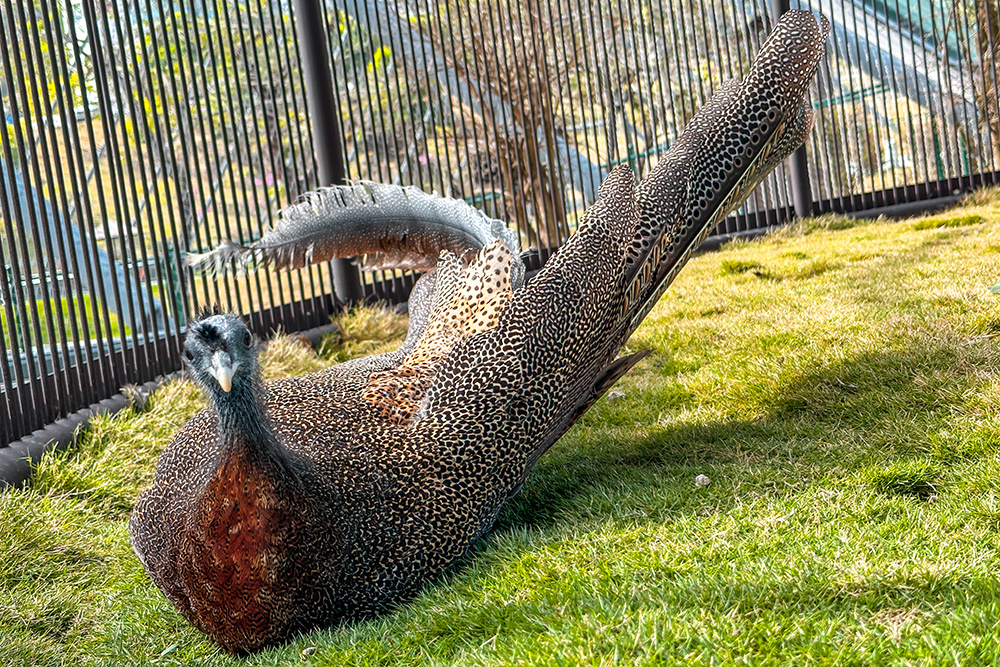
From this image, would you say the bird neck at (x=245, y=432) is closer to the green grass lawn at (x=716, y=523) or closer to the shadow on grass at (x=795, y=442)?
the green grass lawn at (x=716, y=523)

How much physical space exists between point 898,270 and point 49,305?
4462 mm

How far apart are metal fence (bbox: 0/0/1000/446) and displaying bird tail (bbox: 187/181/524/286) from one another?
103 cm

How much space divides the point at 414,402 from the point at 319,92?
3900 millimetres

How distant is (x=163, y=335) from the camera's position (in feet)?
17.7

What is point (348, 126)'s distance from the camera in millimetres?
6715

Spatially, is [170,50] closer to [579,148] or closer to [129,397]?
[129,397]

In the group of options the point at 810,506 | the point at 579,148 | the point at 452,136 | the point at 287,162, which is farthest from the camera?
the point at 579,148

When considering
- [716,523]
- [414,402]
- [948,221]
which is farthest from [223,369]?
[948,221]

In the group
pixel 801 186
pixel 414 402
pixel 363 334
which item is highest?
pixel 801 186

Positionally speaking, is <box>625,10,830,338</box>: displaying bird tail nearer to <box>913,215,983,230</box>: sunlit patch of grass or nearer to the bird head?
the bird head

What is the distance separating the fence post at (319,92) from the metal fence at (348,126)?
57mm

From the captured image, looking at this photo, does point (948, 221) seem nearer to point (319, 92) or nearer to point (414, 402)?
point (319, 92)

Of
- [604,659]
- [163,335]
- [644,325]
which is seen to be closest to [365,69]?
[163,335]

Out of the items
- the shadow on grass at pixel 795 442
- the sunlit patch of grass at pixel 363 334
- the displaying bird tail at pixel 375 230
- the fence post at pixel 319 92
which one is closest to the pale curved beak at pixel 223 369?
the shadow on grass at pixel 795 442
